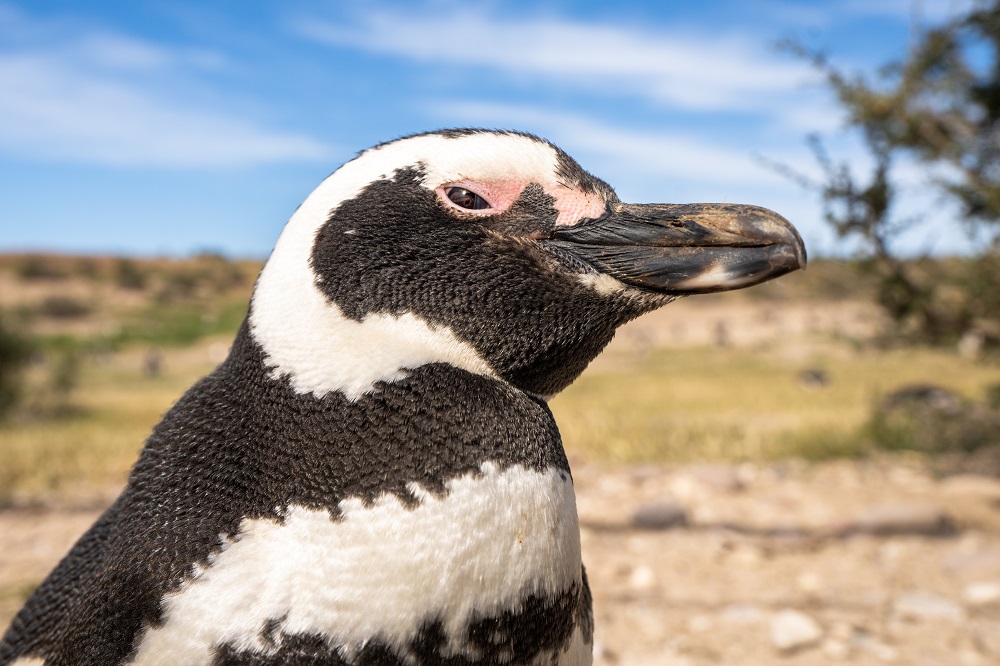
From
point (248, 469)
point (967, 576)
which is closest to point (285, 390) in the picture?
point (248, 469)

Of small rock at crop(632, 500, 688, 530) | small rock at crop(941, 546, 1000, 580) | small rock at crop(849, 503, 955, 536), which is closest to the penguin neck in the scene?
small rock at crop(941, 546, 1000, 580)

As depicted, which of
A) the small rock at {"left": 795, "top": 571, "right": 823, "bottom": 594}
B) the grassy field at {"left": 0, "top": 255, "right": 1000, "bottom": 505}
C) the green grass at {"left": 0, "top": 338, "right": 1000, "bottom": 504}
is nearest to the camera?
the small rock at {"left": 795, "top": 571, "right": 823, "bottom": 594}

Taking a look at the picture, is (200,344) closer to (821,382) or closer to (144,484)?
(821,382)

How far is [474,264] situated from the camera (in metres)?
1.63

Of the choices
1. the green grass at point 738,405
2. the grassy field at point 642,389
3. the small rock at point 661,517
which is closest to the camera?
the small rock at point 661,517

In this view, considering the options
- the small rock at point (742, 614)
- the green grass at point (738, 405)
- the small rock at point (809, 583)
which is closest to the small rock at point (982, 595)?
the small rock at point (809, 583)

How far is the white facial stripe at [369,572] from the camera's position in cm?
145

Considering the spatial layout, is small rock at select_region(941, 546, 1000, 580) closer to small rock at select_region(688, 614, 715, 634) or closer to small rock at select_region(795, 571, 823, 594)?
small rock at select_region(795, 571, 823, 594)

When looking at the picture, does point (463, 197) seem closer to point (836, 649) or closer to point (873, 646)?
point (836, 649)

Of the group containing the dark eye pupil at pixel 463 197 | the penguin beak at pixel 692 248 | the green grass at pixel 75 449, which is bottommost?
the green grass at pixel 75 449

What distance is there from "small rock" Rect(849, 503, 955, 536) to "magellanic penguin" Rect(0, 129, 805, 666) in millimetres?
4107

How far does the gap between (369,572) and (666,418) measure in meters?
9.19

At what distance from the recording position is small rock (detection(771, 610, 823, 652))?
378 cm

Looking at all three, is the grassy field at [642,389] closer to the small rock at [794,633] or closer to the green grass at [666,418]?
the green grass at [666,418]
